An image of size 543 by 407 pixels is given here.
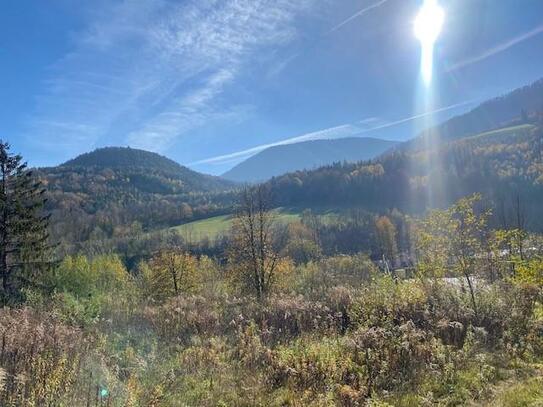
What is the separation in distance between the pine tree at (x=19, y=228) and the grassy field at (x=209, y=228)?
80907mm

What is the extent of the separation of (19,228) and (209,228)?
104 metres

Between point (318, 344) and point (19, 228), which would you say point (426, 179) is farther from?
point (318, 344)

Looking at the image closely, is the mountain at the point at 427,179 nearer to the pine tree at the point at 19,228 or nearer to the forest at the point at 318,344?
the pine tree at the point at 19,228

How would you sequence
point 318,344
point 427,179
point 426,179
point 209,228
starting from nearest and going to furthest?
point 318,344, point 209,228, point 426,179, point 427,179

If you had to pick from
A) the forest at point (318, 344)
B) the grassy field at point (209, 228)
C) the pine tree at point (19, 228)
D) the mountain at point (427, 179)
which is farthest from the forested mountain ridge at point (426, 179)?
the forest at point (318, 344)

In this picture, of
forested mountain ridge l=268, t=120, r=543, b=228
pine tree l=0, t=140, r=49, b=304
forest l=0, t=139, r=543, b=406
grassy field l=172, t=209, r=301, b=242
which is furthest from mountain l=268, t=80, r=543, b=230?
forest l=0, t=139, r=543, b=406

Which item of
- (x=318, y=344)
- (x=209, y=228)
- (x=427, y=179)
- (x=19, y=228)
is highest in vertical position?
(x=427, y=179)

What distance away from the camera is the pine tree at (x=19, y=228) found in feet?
82.1

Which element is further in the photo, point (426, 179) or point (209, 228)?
point (426, 179)

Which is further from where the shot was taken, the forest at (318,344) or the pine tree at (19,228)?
the pine tree at (19,228)

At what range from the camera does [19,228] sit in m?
25.0

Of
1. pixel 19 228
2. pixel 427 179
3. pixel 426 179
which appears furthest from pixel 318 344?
pixel 427 179

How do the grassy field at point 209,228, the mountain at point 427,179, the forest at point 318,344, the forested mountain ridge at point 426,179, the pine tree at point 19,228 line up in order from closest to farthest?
the forest at point 318,344, the pine tree at point 19,228, the grassy field at point 209,228, the mountain at point 427,179, the forested mountain ridge at point 426,179

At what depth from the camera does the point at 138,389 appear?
6.37 metres
